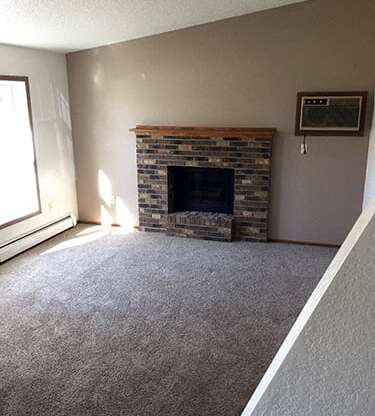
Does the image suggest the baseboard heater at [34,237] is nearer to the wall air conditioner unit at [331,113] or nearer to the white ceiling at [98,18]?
the white ceiling at [98,18]

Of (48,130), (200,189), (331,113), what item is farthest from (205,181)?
(48,130)

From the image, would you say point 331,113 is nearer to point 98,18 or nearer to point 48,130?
point 98,18

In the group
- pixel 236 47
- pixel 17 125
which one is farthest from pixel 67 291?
pixel 236 47

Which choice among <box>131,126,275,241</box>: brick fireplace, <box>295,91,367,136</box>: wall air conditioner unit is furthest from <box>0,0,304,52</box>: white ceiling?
<box>131,126,275,241</box>: brick fireplace

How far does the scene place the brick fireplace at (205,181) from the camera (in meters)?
4.41

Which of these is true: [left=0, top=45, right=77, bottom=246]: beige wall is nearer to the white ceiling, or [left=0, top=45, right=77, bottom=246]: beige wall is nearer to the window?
the window

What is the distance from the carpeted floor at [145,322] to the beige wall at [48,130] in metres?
0.43

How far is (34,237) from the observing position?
447 cm

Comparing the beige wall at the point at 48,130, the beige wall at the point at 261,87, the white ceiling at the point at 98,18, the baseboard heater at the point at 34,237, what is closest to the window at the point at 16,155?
the beige wall at the point at 48,130

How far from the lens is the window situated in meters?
4.17

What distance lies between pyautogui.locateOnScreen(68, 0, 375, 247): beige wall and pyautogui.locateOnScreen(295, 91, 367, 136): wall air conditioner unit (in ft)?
0.30

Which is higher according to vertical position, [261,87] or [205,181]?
[261,87]

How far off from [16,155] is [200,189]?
6.94 ft

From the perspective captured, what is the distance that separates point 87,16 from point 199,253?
2.47 m
